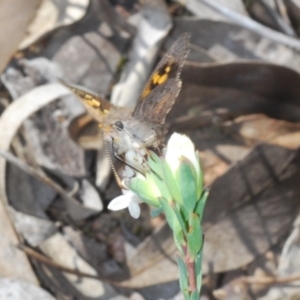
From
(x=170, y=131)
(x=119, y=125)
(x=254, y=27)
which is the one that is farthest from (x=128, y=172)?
(x=254, y=27)

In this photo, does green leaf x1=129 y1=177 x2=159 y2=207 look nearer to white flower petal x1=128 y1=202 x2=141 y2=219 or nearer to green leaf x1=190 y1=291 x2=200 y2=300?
white flower petal x1=128 y1=202 x2=141 y2=219

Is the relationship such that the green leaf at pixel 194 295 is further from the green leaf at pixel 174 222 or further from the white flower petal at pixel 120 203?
the white flower petal at pixel 120 203

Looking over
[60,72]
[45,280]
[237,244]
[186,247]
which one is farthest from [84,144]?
[186,247]

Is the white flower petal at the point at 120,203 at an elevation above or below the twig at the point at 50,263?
above

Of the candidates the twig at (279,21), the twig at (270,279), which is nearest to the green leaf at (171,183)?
the twig at (270,279)

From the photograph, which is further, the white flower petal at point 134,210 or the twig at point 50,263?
the twig at point 50,263

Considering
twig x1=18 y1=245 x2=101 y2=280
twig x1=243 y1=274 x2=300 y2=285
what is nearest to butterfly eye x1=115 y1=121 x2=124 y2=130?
twig x1=18 y1=245 x2=101 y2=280

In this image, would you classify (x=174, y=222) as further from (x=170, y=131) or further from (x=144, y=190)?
(x=170, y=131)
